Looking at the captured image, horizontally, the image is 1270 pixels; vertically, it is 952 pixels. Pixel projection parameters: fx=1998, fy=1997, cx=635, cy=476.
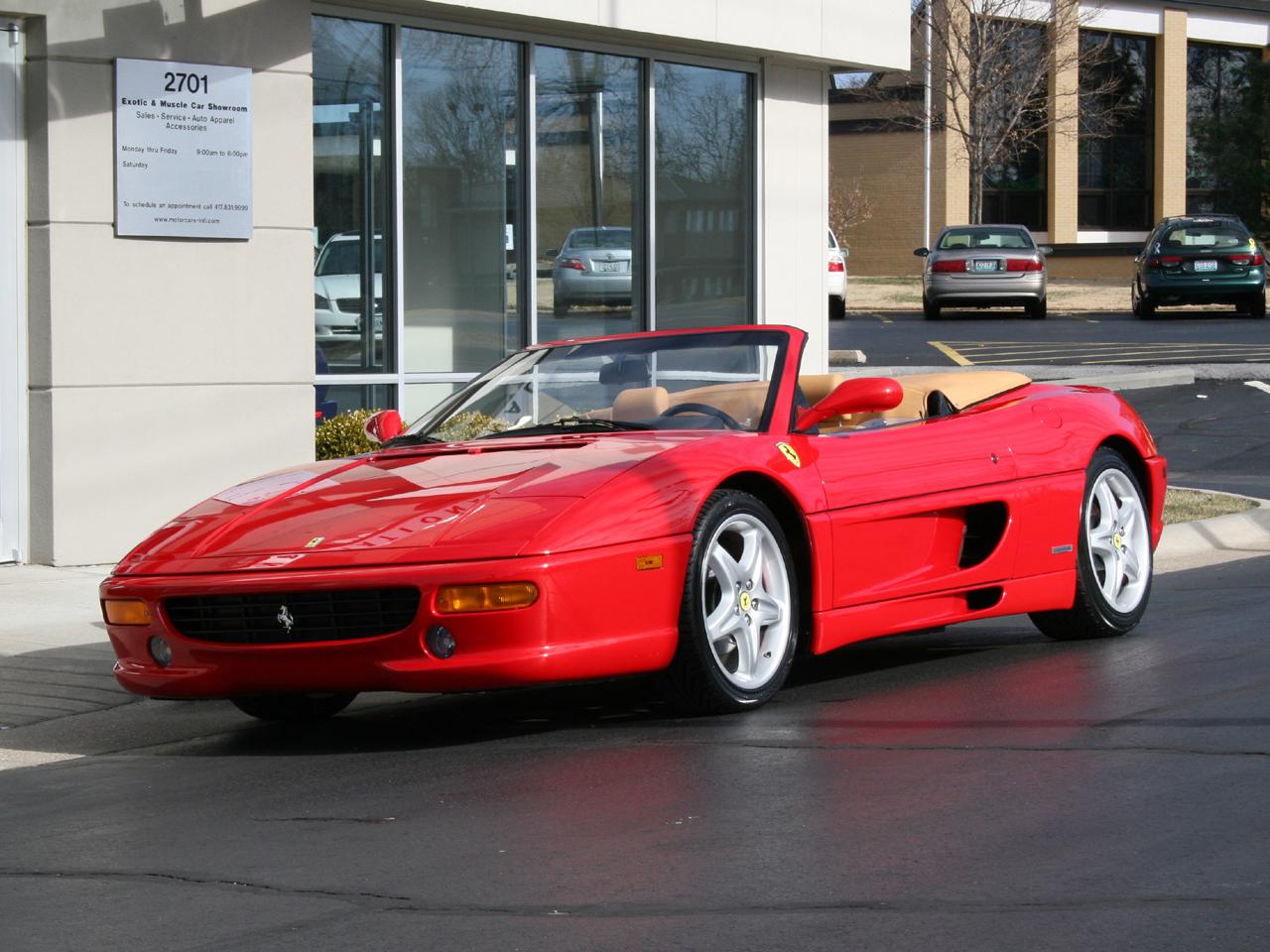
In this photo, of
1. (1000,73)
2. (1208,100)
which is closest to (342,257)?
(1000,73)

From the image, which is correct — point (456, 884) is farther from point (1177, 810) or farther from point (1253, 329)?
point (1253, 329)

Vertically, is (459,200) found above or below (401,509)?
above

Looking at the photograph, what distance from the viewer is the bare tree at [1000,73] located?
150 feet

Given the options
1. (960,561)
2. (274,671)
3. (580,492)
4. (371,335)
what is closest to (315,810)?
(274,671)

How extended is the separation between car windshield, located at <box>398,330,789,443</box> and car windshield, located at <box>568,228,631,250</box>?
6549mm

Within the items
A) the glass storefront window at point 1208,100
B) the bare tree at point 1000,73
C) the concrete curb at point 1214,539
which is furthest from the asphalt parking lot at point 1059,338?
the glass storefront window at point 1208,100

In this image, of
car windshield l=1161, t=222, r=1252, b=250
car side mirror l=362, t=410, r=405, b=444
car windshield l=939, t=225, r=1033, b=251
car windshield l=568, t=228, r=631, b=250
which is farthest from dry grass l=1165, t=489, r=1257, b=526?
car windshield l=939, t=225, r=1033, b=251

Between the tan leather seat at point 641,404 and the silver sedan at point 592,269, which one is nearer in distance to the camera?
the tan leather seat at point 641,404

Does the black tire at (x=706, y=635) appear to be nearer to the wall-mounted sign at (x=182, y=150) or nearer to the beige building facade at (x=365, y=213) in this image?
the beige building facade at (x=365, y=213)

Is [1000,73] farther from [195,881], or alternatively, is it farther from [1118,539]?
[195,881]

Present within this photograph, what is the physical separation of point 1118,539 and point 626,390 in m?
2.20

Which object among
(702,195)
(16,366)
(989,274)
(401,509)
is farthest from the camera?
(989,274)

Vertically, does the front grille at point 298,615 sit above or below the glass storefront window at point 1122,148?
below

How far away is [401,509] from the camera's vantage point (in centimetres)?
599
